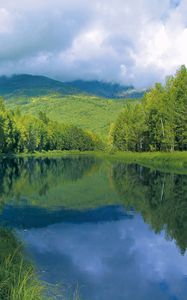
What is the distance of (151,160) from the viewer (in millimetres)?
79688

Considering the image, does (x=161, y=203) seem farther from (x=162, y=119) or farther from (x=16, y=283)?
(x=162, y=119)

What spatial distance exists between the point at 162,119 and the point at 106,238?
72.6m

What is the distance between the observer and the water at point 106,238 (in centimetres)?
1402

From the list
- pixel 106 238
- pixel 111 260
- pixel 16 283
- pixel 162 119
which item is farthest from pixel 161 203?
pixel 162 119

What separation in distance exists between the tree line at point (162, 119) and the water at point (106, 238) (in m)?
46.2

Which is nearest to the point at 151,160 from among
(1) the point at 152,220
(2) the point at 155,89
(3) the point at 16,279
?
(2) the point at 155,89

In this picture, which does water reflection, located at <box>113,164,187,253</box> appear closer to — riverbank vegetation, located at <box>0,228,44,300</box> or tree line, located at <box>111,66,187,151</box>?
riverbank vegetation, located at <box>0,228,44,300</box>

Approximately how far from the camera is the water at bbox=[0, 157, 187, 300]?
14016 mm

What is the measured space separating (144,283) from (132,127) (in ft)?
336

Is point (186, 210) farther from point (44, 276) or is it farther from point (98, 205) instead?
point (44, 276)

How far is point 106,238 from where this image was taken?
68.1 feet

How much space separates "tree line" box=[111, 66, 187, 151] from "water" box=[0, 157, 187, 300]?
151 ft

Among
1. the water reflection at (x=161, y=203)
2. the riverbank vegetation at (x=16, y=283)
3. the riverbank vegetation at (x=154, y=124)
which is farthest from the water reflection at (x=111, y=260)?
the riverbank vegetation at (x=154, y=124)

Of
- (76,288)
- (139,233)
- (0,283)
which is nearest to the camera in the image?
(0,283)
